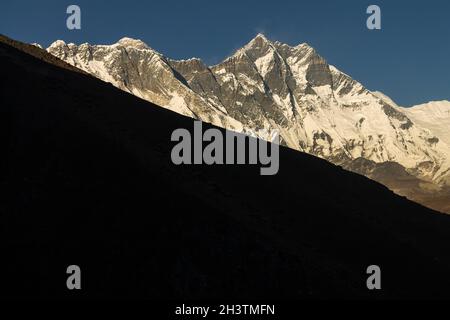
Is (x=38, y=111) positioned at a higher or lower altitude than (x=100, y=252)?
higher

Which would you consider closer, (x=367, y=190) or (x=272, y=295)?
(x=272, y=295)

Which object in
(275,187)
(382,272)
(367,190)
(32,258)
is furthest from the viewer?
(367,190)

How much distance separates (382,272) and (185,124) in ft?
132

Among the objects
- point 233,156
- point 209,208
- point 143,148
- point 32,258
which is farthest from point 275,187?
point 32,258

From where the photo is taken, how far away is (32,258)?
51.0 m

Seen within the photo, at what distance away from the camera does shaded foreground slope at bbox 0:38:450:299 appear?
51.3m

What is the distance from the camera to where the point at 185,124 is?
Answer: 318ft

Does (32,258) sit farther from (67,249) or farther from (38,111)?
(38,111)

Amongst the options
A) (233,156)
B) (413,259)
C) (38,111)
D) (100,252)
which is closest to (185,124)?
(233,156)

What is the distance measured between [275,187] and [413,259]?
18.8 metres

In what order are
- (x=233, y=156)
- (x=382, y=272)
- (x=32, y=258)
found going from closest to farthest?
(x=32, y=258) → (x=382, y=272) → (x=233, y=156)

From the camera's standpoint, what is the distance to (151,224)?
55.7m

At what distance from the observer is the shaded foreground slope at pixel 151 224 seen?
168ft
